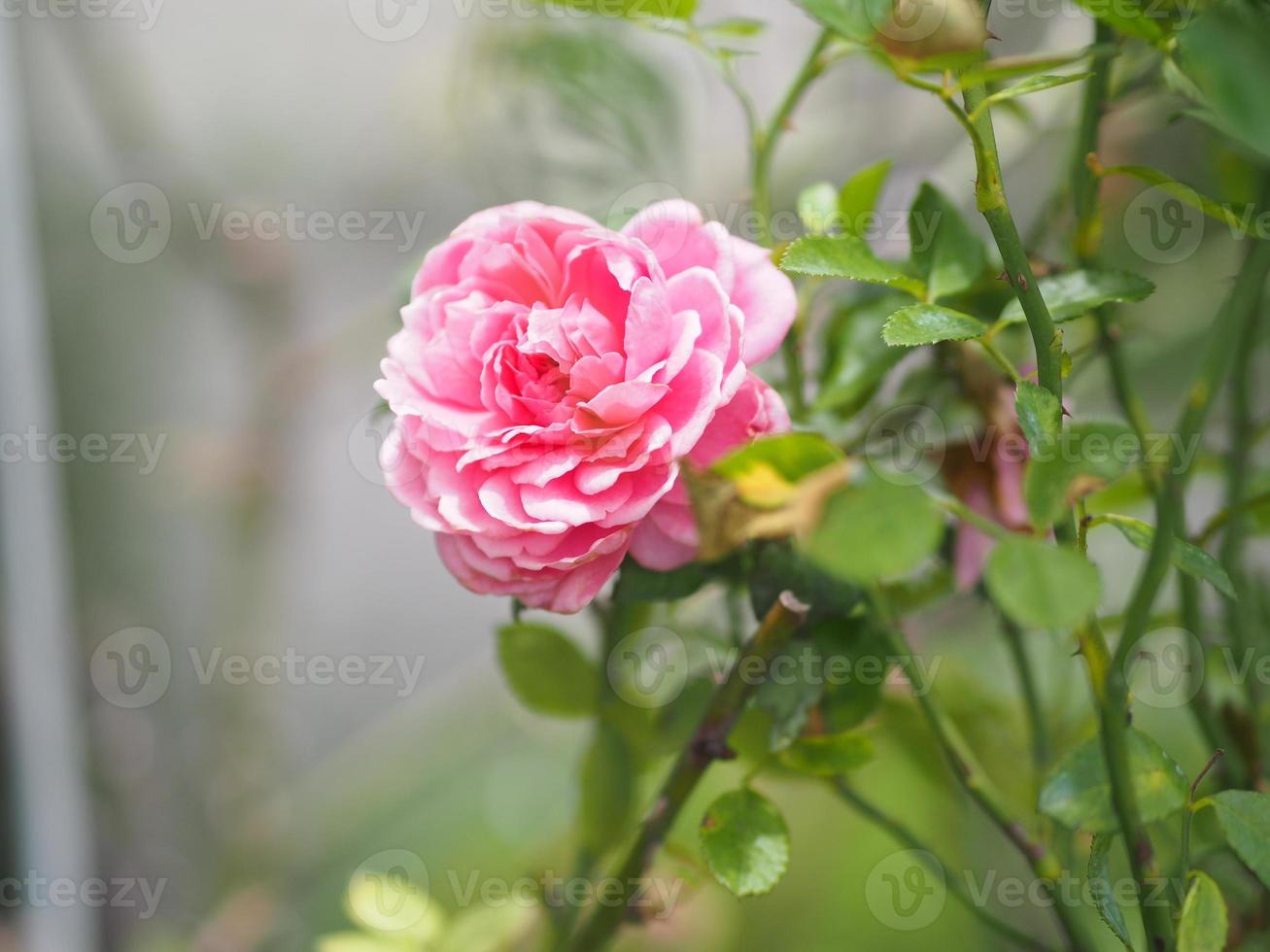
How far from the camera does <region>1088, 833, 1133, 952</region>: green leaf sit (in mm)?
183

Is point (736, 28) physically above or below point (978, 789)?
above

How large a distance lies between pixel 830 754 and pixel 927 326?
4.1 inches

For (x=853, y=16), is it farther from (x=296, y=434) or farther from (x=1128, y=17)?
(x=296, y=434)

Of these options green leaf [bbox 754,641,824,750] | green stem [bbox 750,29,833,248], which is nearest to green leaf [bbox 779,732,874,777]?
green leaf [bbox 754,641,824,750]

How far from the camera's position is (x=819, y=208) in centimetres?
24

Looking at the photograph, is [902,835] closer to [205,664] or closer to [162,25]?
[205,664]

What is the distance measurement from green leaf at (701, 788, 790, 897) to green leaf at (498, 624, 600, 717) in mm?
75

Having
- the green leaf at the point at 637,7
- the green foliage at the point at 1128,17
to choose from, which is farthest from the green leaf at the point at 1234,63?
the green leaf at the point at 637,7

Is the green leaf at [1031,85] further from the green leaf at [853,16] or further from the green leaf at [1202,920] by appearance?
the green leaf at [1202,920]

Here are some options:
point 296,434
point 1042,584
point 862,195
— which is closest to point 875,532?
point 1042,584

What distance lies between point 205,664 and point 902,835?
2.20 feet

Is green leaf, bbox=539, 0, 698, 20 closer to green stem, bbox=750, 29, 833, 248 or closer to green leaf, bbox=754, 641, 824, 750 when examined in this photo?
green stem, bbox=750, 29, 833, 248

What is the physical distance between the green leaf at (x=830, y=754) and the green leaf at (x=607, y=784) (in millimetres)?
81

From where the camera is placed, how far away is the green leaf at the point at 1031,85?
0.56 feet
